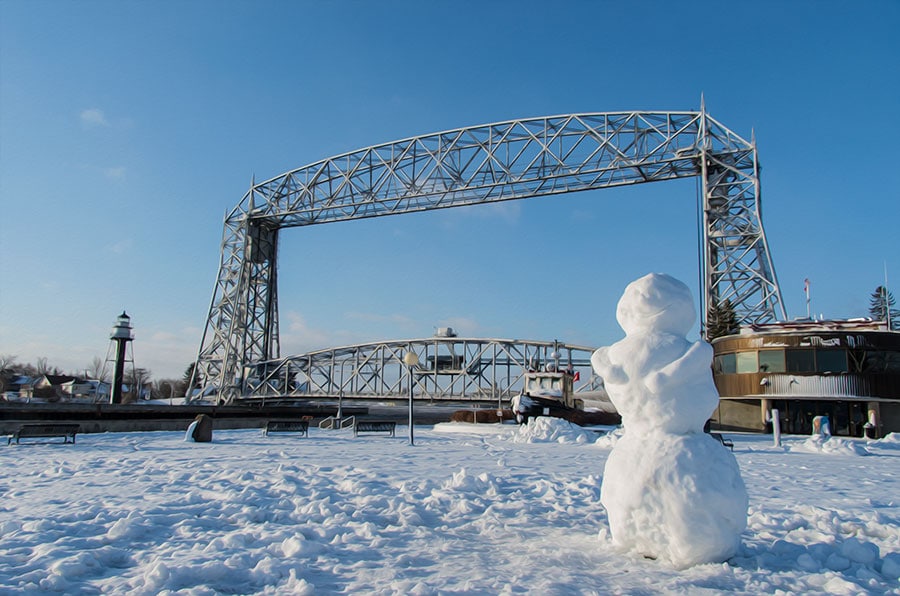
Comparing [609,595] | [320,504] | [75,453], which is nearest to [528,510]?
[320,504]

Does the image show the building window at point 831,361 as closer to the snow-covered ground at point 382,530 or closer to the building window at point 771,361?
the building window at point 771,361

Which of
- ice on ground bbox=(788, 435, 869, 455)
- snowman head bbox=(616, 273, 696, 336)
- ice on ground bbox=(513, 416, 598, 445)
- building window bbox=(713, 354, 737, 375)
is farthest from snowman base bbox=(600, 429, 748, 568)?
building window bbox=(713, 354, 737, 375)

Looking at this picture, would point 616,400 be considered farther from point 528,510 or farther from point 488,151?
point 488,151

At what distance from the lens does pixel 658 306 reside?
6559mm

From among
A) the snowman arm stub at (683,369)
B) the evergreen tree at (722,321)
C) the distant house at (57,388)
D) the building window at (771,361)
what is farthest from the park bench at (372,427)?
the distant house at (57,388)

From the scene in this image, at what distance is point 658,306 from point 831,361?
24584 millimetres

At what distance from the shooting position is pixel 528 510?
336 inches

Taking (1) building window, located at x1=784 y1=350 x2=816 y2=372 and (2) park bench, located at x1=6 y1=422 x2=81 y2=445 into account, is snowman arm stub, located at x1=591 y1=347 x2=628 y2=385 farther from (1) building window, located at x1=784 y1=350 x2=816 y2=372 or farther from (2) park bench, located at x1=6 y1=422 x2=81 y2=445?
(1) building window, located at x1=784 y1=350 x2=816 y2=372

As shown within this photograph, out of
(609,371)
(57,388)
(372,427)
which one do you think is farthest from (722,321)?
(57,388)

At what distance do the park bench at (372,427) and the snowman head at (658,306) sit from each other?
15.8m

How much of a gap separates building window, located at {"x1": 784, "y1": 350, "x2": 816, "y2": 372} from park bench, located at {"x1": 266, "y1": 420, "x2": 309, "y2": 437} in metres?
20.2

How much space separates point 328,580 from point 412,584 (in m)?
0.75

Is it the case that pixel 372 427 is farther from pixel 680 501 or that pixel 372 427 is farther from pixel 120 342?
pixel 120 342

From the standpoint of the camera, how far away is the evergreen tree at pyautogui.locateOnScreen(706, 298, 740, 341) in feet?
123
